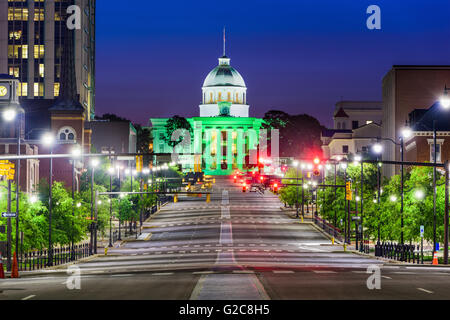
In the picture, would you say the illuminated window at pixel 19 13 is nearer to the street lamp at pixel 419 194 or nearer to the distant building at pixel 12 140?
the distant building at pixel 12 140

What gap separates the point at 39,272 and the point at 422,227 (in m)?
24.1

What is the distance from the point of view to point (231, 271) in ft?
140

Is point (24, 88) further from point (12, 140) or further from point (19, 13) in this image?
point (12, 140)

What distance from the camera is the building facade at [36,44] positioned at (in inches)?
6850

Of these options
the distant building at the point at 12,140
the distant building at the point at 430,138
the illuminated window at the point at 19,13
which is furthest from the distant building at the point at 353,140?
the distant building at the point at 12,140

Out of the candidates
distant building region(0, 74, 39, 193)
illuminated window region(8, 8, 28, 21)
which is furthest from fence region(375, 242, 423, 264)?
illuminated window region(8, 8, 28, 21)

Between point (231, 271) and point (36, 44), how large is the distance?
463 ft

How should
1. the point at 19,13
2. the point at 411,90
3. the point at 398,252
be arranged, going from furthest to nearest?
the point at 19,13 → the point at 411,90 → the point at 398,252

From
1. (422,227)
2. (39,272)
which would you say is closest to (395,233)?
(422,227)

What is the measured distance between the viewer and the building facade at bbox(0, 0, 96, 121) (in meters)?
174

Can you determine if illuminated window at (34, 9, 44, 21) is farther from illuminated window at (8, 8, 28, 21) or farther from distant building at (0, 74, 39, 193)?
distant building at (0, 74, 39, 193)

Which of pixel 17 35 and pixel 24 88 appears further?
pixel 17 35

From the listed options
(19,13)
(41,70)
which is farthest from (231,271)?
(19,13)

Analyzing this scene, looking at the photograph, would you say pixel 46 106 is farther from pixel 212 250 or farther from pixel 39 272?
pixel 39 272
